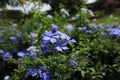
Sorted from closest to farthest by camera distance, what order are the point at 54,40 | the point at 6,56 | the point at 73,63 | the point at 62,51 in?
the point at 54,40, the point at 73,63, the point at 62,51, the point at 6,56

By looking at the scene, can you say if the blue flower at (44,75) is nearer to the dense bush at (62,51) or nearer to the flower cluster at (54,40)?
the dense bush at (62,51)

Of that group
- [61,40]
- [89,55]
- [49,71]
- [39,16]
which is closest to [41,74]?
[49,71]

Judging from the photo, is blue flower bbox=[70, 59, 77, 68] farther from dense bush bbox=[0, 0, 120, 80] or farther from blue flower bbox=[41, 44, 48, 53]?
blue flower bbox=[41, 44, 48, 53]

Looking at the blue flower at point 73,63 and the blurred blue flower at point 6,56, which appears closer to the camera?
the blue flower at point 73,63

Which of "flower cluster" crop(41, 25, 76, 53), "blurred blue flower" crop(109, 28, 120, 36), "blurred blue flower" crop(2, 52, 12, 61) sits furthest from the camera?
"blurred blue flower" crop(2, 52, 12, 61)

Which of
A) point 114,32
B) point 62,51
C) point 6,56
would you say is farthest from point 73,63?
point 6,56

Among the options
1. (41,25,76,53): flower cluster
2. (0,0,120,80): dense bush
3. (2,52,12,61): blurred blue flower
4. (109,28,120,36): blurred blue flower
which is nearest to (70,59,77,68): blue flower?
(0,0,120,80): dense bush

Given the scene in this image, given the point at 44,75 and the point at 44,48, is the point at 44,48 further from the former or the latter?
the point at 44,75

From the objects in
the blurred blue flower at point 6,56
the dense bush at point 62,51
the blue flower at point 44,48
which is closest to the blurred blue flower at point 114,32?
the dense bush at point 62,51

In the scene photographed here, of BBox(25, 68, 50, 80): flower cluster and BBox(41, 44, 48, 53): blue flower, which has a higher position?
BBox(41, 44, 48, 53): blue flower

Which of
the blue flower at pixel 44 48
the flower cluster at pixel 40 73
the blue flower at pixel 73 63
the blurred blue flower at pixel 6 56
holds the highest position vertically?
the blue flower at pixel 44 48

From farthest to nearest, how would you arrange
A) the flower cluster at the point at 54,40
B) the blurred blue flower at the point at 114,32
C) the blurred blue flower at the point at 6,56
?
1. the blurred blue flower at the point at 6,56
2. the blurred blue flower at the point at 114,32
3. the flower cluster at the point at 54,40

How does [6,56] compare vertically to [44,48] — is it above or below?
below

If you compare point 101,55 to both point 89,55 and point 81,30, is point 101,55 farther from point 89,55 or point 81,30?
point 81,30
